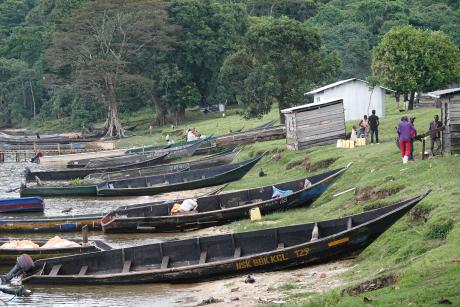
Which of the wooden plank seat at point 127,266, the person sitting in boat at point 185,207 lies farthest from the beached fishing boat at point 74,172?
the wooden plank seat at point 127,266

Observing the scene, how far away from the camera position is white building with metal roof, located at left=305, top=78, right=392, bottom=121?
164 feet

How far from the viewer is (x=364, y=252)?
21328mm

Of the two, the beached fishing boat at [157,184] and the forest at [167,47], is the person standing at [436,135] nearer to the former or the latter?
the beached fishing boat at [157,184]

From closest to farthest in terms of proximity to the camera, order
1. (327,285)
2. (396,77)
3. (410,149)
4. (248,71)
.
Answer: (327,285), (410,149), (396,77), (248,71)

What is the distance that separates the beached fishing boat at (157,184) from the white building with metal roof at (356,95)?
8.97m

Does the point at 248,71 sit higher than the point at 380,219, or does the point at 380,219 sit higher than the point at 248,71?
the point at 248,71

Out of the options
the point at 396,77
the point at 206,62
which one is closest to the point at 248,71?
the point at 396,77

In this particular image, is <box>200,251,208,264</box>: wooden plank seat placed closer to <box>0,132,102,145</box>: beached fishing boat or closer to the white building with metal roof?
the white building with metal roof

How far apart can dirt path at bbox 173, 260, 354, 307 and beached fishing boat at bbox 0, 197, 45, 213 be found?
18808mm

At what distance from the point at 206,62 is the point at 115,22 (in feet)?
29.2

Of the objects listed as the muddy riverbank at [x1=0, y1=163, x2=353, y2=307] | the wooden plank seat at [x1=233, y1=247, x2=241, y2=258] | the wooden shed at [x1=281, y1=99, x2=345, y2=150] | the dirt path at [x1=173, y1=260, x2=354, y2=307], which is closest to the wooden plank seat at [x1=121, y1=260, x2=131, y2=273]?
the muddy riverbank at [x1=0, y1=163, x2=353, y2=307]

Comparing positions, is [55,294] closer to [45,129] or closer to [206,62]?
[206,62]

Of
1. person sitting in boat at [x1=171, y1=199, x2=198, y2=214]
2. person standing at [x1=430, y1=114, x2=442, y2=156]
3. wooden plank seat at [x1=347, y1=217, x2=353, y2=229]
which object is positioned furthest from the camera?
person sitting in boat at [x1=171, y1=199, x2=198, y2=214]

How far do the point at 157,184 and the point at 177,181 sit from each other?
1.03 meters
